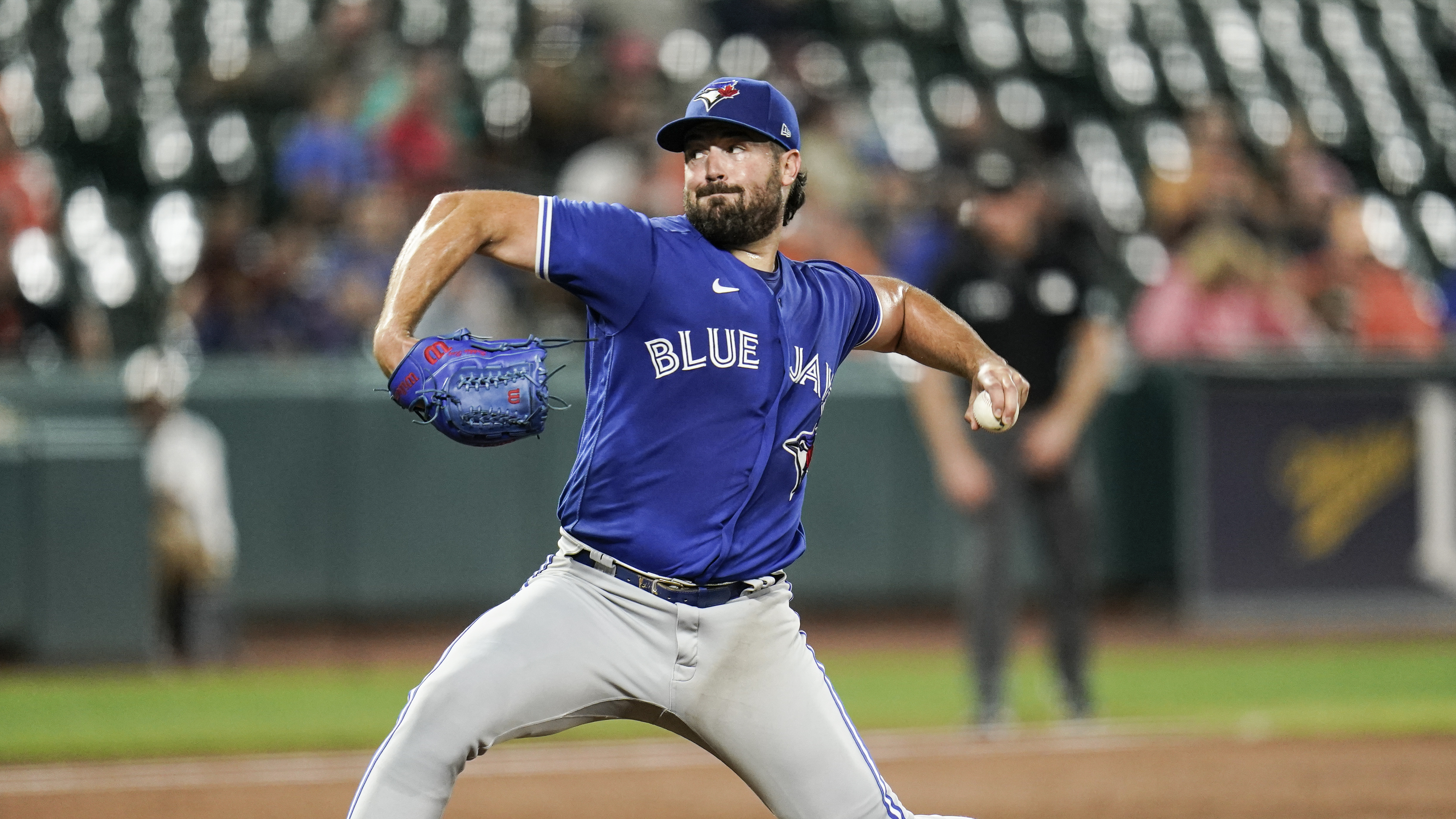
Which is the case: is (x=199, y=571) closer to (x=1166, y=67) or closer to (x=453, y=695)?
(x=453, y=695)

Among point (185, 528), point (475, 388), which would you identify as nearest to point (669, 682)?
point (475, 388)

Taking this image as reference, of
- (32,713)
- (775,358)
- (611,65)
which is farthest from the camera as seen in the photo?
(611,65)

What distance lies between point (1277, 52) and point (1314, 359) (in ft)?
21.3

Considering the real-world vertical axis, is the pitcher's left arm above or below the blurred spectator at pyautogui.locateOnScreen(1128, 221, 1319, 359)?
above

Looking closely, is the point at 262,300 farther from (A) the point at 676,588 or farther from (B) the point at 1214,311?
(A) the point at 676,588

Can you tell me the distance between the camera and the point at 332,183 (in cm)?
1043

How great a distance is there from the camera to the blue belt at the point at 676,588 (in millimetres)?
3367

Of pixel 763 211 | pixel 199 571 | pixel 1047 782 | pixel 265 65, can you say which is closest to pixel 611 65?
pixel 265 65

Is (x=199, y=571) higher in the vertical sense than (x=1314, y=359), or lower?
lower

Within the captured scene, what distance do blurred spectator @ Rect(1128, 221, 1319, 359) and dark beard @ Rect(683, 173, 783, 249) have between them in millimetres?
7371

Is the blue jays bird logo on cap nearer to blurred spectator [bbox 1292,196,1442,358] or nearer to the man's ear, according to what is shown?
the man's ear

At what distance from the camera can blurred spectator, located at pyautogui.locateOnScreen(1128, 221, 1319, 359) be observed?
34.4 feet

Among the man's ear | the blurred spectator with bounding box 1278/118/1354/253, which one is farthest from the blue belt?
the blurred spectator with bounding box 1278/118/1354/253

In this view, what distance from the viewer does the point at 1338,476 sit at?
10.3 meters
